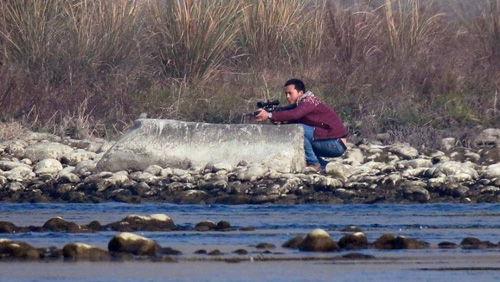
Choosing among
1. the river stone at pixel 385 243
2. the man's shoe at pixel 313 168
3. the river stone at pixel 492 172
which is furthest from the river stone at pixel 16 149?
the river stone at pixel 385 243

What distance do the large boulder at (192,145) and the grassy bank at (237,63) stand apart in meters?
2.08

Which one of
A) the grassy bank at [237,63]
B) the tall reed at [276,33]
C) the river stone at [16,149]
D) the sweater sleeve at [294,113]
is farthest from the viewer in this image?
the tall reed at [276,33]

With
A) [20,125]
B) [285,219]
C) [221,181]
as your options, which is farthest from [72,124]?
[285,219]

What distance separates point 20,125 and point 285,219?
5.35 meters

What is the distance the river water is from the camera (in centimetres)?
778

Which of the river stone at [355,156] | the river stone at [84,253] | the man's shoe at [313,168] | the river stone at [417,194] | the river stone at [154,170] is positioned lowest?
the river stone at [84,253]

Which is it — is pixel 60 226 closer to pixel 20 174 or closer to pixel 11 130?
pixel 20 174

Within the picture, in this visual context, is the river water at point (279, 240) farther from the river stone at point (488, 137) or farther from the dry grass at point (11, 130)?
the river stone at point (488, 137)

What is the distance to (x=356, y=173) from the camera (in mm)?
13281

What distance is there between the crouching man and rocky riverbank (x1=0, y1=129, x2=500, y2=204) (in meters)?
0.27

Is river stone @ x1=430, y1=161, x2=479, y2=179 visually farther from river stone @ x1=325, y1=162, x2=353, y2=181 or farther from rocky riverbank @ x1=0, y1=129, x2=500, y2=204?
river stone @ x1=325, y1=162, x2=353, y2=181

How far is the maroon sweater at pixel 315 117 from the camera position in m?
13.4

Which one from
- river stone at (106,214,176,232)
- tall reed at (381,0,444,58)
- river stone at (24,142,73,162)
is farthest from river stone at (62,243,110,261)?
tall reed at (381,0,444,58)

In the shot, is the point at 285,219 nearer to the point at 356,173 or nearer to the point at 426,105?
the point at 356,173
